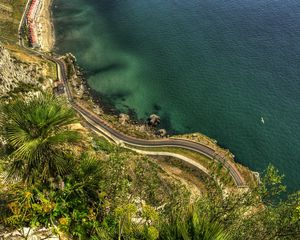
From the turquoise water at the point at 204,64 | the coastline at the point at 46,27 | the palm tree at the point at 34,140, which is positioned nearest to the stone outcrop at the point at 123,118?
the turquoise water at the point at 204,64

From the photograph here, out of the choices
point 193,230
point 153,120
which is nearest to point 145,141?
point 153,120

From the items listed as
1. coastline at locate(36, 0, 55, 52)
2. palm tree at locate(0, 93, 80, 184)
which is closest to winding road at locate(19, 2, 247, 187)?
coastline at locate(36, 0, 55, 52)

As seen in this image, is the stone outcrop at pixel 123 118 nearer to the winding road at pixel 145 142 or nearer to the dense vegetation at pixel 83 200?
the winding road at pixel 145 142

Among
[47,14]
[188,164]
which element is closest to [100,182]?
[188,164]

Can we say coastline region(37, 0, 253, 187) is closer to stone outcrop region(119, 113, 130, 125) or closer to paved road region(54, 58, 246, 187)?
stone outcrop region(119, 113, 130, 125)

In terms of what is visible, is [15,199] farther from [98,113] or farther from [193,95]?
[193,95]

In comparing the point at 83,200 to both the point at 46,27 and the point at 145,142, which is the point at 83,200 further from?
the point at 46,27

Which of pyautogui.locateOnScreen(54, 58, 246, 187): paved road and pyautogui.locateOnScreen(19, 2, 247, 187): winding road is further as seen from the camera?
pyautogui.locateOnScreen(54, 58, 246, 187): paved road
